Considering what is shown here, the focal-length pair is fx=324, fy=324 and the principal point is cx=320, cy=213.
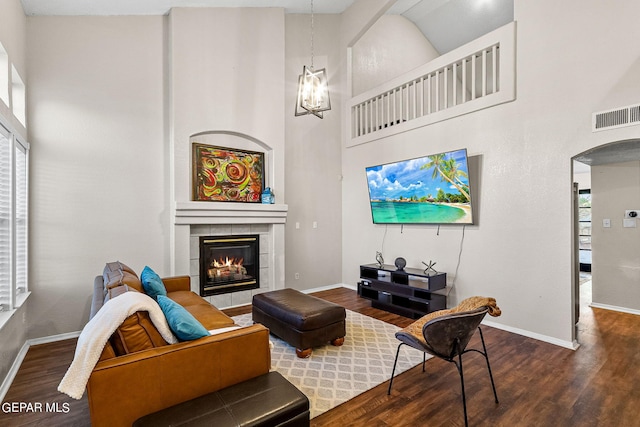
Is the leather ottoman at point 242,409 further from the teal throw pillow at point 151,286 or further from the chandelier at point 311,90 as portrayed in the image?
the chandelier at point 311,90

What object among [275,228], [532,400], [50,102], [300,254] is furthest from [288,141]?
[532,400]

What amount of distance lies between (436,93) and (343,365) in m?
3.79

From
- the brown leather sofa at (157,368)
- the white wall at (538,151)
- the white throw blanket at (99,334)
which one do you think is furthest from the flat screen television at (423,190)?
the white throw blanket at (99,334)

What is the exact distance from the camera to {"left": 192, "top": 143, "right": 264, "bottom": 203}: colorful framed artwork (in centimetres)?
457

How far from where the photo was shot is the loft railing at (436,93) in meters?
3.84

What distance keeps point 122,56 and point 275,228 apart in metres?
3.04

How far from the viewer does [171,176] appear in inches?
171

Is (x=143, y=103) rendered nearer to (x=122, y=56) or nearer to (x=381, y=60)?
(x=122, y=56)

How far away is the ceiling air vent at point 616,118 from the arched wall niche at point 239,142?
401 cm

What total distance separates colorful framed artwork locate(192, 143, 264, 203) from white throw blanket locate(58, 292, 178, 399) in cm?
292

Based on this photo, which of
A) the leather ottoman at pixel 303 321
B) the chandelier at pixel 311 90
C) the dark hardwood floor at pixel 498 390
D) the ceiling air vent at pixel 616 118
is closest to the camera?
the dark hardwood floor at pixel 498 390

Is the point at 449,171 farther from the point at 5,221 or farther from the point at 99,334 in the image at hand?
the point at 5,221

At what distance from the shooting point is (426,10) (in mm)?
6617

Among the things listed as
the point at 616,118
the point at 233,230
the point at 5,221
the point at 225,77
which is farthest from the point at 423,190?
the point at 5,221
